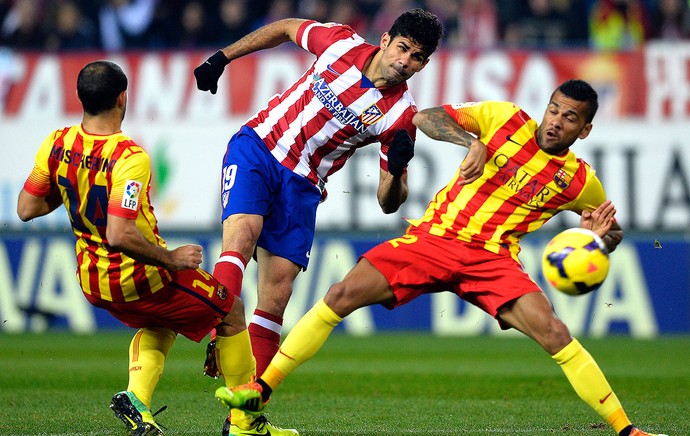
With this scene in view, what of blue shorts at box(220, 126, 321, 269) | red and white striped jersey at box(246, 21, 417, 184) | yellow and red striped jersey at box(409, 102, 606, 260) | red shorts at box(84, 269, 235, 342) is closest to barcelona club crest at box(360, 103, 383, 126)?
red and white striped jersey at box(246, 21, 417, 184)

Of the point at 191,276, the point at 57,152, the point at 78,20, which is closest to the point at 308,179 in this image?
the point at 191,276

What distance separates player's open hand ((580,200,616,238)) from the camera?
596 centimetres

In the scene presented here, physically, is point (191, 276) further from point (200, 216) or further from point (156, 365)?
point (200, 216)

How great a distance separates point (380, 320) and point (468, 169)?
25.3 ft

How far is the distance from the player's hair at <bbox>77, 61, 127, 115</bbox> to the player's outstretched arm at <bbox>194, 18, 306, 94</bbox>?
4.22ft

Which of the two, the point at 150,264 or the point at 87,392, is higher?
the point at 150,264

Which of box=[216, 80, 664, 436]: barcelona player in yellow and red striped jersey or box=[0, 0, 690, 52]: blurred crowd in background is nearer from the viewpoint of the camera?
box=[216, 80, 664, 436]: barcelona player in yellow and red striped jersey

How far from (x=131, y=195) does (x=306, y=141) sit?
154cm

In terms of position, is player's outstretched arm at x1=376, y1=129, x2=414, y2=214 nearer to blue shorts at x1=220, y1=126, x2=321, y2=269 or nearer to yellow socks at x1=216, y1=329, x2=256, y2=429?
blue shorts at x1=220, y1=126, x2=321, y2=269

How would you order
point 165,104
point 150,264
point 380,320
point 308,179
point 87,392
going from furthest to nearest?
point 165,104, point 380,320, point 87,392, point 308,179, point 150,264

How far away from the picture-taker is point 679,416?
700cm

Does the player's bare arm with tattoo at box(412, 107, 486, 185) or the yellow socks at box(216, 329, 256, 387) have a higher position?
the player's bare arm with tattoo at box(412, 107, 486, 185)

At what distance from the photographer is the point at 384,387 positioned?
28.6ft

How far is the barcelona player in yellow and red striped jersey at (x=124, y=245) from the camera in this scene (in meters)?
5.41
